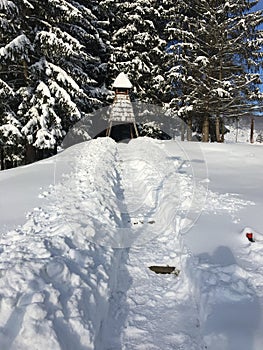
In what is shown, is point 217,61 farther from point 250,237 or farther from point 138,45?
point 250,237

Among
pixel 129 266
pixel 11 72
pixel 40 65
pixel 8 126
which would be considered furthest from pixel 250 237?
pixel 11 72

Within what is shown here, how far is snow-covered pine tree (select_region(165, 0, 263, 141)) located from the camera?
15.7m

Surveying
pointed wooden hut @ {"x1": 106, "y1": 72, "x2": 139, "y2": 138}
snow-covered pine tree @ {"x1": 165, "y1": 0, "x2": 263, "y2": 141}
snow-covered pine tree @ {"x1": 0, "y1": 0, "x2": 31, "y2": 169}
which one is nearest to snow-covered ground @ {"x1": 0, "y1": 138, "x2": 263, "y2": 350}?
snow-covered pine tree @ {"x1": 0, "y1": 0, "x2": 31, "y2": 169}

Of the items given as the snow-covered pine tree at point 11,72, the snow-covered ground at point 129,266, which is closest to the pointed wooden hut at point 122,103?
the snow-covered pine tree at point 11,72

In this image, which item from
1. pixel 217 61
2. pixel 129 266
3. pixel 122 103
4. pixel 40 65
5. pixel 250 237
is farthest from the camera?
pixel 217 61

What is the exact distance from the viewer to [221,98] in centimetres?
1584

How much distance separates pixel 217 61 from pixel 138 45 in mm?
5073

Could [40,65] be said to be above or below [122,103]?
above

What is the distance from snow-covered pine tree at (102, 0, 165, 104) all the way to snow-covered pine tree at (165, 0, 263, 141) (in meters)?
1.18

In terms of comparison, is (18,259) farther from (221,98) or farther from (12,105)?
(221,98)

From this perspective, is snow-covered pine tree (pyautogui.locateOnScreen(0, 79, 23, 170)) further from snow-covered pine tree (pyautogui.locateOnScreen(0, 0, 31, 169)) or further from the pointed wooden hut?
the pointed wooden hut

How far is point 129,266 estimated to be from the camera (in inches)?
137

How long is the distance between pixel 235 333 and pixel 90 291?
1284mm

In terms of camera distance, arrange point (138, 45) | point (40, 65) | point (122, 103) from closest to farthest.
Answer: point (40, 65)
point (122, 103)
point (138, 45)
